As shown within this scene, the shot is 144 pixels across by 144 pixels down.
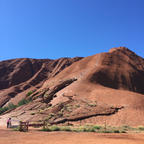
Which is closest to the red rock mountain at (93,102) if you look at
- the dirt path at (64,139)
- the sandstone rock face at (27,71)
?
the dirt path at (64,139)

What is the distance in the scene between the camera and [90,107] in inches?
1160

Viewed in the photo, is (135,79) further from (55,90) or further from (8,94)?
(8,94)

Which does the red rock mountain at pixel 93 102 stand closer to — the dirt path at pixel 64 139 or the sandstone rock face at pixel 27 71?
the dirt path at pixel 64 139

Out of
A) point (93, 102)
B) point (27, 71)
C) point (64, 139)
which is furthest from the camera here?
point (27, 71)

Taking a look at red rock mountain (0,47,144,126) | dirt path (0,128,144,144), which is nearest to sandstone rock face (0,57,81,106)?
red rock mountain (0,47,144,126)

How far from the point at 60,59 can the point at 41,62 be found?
12.3 m

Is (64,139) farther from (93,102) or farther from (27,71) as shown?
(27,71)

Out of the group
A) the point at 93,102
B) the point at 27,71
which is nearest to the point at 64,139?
the point at 93,102

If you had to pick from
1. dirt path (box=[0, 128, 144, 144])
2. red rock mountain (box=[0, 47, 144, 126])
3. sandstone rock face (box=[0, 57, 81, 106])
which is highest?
sandstone rock face (box=[0, 57, 81, 106])

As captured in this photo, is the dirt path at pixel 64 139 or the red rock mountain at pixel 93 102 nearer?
the dirt path at pixel 64 139

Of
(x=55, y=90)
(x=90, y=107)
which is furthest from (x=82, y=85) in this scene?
(x=90, y=107)

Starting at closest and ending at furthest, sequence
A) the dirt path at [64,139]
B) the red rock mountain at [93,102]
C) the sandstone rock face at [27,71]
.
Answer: the dirt path at [64,139] → the red rock mountain at [93,102] → the sandstone rock face at [27,71]

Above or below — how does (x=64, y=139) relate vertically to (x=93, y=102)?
below

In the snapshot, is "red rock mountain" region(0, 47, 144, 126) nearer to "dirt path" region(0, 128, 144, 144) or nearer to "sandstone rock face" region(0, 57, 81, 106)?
"dirt path" region(0, 128, 144, 144)
